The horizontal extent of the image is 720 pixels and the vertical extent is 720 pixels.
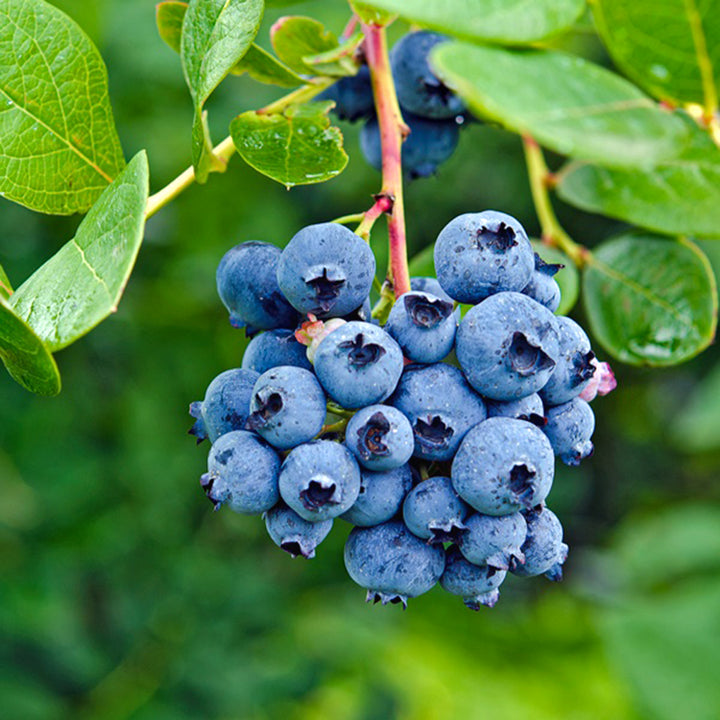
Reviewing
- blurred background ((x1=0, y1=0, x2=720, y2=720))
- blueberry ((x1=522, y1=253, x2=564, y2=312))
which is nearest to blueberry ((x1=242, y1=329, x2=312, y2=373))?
blueberry ((x1=522, y1=253, x2=564, y2=312))

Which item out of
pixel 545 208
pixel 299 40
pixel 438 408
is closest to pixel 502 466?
pixel 438 408

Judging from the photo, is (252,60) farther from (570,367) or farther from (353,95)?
(570,367)

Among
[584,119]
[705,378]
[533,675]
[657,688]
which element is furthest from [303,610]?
[584,119]

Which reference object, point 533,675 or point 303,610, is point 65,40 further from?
point 533,675

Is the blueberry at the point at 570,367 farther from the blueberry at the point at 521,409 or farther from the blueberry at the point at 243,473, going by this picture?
the blueberry at the point at 243,473

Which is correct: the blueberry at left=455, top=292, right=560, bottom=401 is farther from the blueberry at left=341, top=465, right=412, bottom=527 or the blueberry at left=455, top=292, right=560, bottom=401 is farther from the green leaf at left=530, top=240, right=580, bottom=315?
the green leaf at left=530, top=240, right=580, bottom=315
